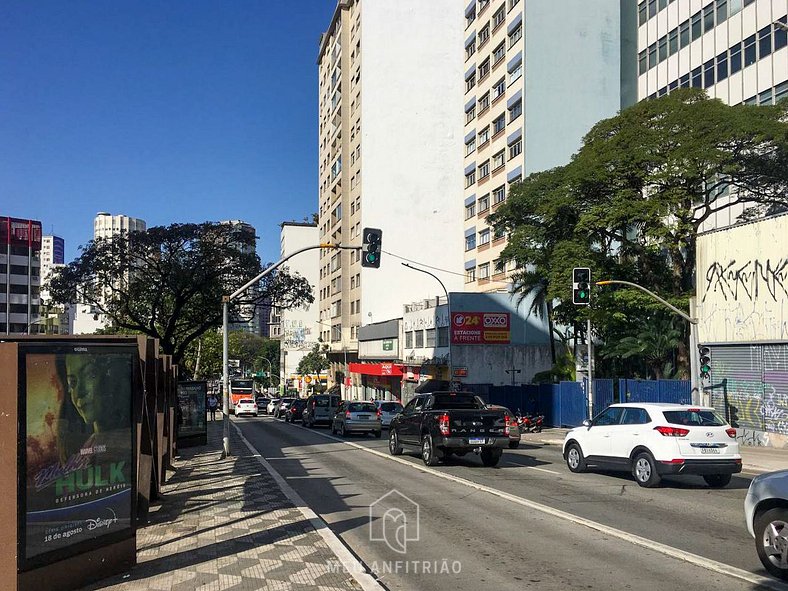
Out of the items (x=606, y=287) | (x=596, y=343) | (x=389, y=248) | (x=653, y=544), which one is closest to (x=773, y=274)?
(x=606, y=287)

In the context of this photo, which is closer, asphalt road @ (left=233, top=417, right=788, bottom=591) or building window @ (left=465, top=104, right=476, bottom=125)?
asphalt road @ (left=233, top=417, right=788, bottom=591)

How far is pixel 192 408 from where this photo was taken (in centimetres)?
2592

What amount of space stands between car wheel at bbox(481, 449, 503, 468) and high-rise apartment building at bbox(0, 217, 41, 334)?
3671 inches

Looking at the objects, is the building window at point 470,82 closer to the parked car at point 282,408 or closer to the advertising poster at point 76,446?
the parked car at point 282,408

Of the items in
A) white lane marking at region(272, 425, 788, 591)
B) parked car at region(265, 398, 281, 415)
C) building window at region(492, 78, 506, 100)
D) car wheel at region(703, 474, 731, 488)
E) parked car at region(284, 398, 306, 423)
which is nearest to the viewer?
white lane marking at region(272, 425, 788, 591)

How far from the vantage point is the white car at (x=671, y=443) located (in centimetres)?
1456

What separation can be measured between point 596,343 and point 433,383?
11.2m

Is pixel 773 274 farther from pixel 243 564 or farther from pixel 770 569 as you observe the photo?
pixel 243 564

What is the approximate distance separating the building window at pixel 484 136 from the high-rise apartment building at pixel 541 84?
9cm

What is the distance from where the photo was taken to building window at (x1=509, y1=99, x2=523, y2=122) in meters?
53.9

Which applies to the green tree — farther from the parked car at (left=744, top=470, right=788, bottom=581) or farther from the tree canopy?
the parked car at (left=744, top=470, right=788, bottom=581)

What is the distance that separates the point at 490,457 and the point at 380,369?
43.2m

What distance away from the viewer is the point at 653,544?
946cm

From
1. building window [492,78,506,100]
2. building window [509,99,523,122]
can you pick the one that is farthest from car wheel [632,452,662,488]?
building window [492,78,506,100]
